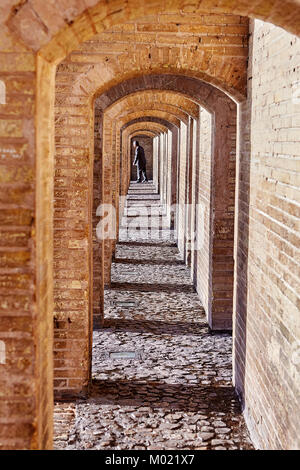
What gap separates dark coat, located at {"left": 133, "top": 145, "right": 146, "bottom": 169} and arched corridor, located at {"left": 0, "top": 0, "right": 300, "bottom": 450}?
22.6 m

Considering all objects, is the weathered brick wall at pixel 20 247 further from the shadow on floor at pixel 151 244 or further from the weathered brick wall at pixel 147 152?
the weathered brick wall at pixel 147 152

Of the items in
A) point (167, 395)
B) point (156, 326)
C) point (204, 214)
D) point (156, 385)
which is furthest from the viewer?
point (204, 214)

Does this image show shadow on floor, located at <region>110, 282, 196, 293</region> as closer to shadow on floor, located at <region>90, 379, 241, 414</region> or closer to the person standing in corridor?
shadow on floor, located at <region>90, 379, 241, 414</region>

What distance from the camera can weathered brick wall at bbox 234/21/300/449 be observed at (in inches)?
171

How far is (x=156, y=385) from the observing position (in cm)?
700

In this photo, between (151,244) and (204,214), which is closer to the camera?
(204,214)

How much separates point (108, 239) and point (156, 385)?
5263 millimetres

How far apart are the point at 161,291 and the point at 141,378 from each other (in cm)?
451

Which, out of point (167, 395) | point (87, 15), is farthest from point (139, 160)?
point (87, 15)

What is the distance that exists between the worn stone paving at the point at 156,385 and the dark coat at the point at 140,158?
2344cm

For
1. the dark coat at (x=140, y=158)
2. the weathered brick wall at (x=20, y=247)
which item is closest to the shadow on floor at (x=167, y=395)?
the weathered brick wall at (x=20, y=247)

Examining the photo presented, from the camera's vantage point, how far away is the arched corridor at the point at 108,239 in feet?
10.7

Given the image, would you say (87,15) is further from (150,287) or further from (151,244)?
(151,244)

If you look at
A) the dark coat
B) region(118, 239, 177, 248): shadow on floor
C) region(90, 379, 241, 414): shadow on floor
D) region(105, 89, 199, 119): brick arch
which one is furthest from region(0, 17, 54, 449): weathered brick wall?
the dark coat
